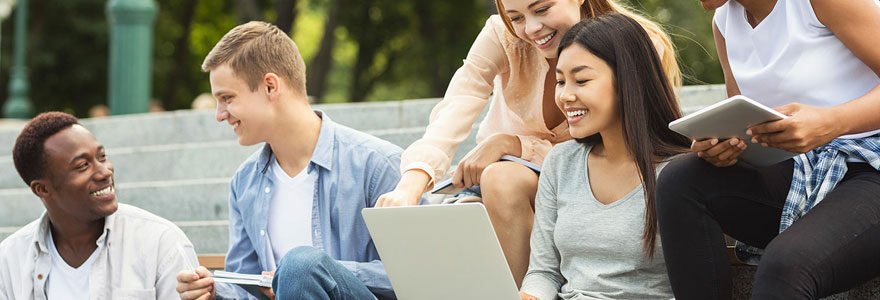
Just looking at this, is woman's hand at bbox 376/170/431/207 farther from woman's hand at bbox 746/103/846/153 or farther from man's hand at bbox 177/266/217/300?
woman's hand at bbox 746/103/846/153

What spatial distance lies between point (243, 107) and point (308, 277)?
96 centimetres

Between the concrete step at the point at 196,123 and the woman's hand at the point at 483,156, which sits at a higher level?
the woman's hand at the point at 483,156

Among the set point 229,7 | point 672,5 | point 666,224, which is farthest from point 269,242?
point 229,7

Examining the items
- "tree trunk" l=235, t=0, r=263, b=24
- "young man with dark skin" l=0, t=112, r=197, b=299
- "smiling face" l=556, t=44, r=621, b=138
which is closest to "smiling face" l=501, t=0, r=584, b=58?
"smiling face" l=556, t=44, r=621, b=138

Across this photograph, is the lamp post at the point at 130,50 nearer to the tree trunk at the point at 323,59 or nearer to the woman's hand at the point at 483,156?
the tree trunk at the point at 323,59

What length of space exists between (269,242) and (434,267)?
96 cm

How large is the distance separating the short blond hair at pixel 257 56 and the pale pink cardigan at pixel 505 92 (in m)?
0.55

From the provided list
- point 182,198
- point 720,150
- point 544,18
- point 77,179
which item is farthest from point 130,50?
point 720,150

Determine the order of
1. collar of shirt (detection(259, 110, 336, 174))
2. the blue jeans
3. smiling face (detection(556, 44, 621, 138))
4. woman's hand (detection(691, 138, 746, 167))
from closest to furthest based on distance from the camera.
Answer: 1. woman's hand (detection(691, 138, 746, 167))
2. the blue jeans
3. smiling face (detection(556, 44, 621, 138))
4. collar of shirt (detection(259, 110, 336, 174))

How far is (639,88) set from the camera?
3.02 m

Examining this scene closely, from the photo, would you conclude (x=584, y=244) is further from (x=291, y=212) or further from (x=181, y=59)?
(x=181, y=59)

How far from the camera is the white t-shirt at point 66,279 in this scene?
3703 millimetres

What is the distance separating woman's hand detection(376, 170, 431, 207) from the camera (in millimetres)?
3125

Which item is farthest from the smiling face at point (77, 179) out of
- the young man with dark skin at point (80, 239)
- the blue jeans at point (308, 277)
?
the blue jeans at point (308, 277)
